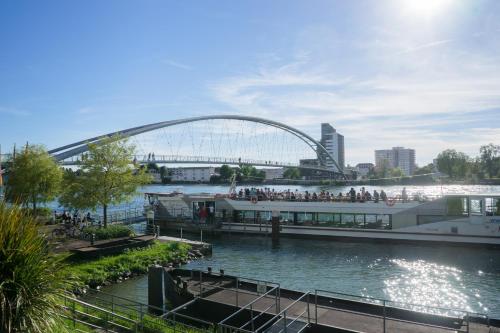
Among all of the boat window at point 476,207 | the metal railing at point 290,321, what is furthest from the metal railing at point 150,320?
the boat window at point 476,207

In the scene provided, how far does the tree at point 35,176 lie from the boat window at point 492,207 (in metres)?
34.8

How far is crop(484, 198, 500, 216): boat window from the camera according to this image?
3122 cm

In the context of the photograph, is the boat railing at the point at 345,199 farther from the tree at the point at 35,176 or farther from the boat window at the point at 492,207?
the tree at the point at 35,176

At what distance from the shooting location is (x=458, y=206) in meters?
32.3

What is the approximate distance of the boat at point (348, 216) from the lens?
105ft

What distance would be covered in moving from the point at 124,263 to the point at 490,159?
497 feet

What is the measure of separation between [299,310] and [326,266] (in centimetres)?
1370

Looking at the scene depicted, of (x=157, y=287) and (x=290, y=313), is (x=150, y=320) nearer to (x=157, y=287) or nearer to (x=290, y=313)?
(x=157, y=287)

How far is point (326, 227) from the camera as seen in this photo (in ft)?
123

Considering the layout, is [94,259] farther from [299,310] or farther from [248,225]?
[248,225]

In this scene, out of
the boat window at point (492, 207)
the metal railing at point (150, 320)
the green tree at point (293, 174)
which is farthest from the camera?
the green tree at point (293, 174)

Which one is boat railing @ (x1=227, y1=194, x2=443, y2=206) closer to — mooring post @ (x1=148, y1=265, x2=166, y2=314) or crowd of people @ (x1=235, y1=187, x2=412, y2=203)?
crowd of people @ (x1=235, y1=187, x2=412, y2=203)

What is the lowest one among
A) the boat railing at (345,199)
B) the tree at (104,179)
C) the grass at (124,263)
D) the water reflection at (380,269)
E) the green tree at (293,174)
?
the water reflection at (380,269)

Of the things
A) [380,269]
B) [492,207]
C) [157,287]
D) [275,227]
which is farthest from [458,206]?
[157,287]
